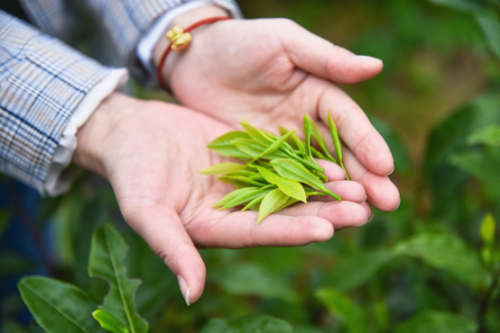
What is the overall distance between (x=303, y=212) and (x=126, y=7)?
92 centimetres

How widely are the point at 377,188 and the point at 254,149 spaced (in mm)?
333

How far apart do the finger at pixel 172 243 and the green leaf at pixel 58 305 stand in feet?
0.60

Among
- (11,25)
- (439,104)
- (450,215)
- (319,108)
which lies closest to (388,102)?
(439,104)

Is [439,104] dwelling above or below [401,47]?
below

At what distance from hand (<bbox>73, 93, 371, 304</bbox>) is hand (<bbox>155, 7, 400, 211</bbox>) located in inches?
2.5

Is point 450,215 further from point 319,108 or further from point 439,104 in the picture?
point 439,104

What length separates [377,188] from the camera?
0.91 m

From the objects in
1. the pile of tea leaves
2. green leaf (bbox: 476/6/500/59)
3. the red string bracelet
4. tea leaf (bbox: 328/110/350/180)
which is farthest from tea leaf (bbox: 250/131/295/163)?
green leaf (bbox: 476/6/500/59)

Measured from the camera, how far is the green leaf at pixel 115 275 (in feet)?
2.64

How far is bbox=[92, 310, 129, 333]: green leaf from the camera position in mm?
753

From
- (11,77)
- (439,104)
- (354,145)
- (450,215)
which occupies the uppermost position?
(11,77)

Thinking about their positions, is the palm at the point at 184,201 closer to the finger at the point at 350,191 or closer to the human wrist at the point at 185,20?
the finger at the point at 350,191

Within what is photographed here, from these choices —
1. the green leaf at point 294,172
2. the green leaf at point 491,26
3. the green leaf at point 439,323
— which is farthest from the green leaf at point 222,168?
the green leaf at point 491,26

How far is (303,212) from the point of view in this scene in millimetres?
924
